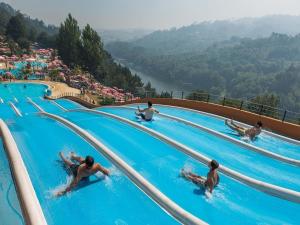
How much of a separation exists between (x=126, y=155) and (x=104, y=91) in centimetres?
4959

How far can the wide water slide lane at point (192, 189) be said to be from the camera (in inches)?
315

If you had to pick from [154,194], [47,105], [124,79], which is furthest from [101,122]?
[124,79]

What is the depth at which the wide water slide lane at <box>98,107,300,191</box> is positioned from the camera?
414 inches

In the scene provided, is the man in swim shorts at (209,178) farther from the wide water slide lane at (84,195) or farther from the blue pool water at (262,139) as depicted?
the blue pool water at (262,139)

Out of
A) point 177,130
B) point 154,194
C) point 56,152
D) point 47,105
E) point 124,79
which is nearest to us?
point 154,194

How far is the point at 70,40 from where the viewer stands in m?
76.1

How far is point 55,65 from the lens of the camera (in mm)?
64875

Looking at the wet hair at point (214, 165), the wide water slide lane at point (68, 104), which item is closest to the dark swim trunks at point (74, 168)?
the wet hair at point (214, 165)

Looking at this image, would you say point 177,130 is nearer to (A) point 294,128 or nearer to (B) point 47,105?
(A) point 294,128

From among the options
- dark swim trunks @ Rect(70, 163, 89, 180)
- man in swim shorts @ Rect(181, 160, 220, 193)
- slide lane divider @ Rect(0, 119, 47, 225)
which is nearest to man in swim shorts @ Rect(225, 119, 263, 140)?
man in swim shorts @ Rect(181, 160, 220, 193)

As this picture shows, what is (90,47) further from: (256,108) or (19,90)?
(256,108)

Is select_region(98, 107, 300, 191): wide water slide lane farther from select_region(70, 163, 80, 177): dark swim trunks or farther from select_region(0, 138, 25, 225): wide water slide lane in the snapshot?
select_region(0, 138, 25, 225): wide water slide lane

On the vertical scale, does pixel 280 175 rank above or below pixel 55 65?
above

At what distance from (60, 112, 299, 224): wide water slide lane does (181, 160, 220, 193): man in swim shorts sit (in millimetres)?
199
